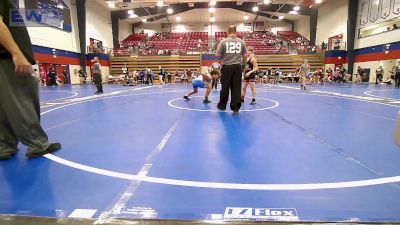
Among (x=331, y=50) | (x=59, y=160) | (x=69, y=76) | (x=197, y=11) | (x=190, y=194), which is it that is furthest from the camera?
(x=197, y=11)

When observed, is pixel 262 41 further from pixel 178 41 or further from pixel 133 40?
pixel 133 40

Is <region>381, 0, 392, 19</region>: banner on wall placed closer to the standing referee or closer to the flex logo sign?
the standing referee

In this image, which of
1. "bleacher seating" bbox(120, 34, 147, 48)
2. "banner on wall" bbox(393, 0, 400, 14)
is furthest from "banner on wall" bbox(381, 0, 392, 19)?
"bleacher seating" bbox(120, 34, 147, 48)

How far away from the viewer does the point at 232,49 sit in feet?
20.7

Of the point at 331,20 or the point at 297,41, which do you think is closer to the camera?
the point at 331,20

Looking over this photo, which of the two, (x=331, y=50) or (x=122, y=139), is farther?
(x=331, y=50)

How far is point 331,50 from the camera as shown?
28.7 meters

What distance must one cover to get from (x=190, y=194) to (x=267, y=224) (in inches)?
26.1

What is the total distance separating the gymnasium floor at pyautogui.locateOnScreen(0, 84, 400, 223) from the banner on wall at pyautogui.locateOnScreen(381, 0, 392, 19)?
2299cm

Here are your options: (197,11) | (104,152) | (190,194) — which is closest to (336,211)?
(190,194)

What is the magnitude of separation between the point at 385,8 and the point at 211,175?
26647mm

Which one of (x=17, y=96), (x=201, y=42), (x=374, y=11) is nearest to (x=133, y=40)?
(x=201, y=42)

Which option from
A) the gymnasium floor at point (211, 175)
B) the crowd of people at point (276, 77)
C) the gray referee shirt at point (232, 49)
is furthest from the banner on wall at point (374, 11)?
the gymnasium floor at point (211, 175)

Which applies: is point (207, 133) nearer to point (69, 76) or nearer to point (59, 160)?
point (59, 160)
